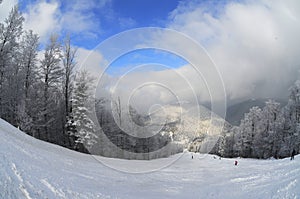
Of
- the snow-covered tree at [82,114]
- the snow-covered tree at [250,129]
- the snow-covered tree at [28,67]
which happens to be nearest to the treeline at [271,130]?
the snow-covered tree at [250,129]

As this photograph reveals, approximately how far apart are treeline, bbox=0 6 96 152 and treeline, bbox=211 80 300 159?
3923 centimetres

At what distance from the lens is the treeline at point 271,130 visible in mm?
55156

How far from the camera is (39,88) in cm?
3800

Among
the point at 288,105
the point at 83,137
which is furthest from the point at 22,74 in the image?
the point at 288,105

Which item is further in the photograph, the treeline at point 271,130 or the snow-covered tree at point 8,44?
the treeline at point 271,130

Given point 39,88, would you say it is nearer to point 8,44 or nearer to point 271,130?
point 8,44

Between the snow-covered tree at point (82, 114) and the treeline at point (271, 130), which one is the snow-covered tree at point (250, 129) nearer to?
the treeline at point (271, 130)

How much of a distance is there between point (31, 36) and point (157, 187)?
2801 cm

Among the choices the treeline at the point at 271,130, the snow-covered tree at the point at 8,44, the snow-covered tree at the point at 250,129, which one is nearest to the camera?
the snow-covered tree at the point at 8,44

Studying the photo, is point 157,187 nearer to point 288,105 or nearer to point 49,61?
point 49,61

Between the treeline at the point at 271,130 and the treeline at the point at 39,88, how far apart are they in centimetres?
3923

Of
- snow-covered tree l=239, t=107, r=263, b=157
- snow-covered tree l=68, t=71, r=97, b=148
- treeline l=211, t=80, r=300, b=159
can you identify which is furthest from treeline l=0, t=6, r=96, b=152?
snow-covered tree l=239, t=107, r=263, b=157

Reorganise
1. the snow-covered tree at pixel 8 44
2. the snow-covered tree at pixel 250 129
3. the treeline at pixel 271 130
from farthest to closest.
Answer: the snow-covered tree at pixel 250 129
the treeline at pixel 271 130
the snow-covered tree at pixel 8 44

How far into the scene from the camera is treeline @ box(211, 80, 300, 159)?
55.2 metres
